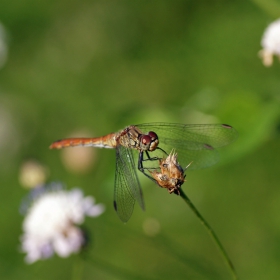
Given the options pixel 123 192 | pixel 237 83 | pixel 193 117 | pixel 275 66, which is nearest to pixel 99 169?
pixel 237 83

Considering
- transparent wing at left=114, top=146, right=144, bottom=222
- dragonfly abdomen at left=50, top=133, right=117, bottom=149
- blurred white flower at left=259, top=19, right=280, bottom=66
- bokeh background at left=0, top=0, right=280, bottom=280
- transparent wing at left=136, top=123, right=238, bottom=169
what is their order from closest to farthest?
transparent wing at left=114, top=146, right=144, bottom=222
transparent wing at left=136, top=123, right=238, bottom=169
blurred white flower at left=259, top=19, right=280, bottom=66
dragonfly abdomen at left=50, top=133, right=117, bottom=149
bokeh background at left=0, top=0, right=280, bottom=280

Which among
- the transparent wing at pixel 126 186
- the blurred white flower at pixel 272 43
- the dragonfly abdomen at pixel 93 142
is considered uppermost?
the dragonfly abdomen at pixel 93 142

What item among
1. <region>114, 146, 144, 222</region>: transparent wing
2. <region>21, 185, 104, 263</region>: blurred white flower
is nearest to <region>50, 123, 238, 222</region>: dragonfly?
<region>114, 146, 144, 222</region>: transparent wing

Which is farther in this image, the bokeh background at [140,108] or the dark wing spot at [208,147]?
the bokeh background at [140,108]

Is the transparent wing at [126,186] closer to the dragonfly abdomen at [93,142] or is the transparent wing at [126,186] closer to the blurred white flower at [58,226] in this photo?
the dragonfly abdomen at [93,142]

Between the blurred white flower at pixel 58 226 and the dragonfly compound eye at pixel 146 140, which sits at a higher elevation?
Answer: the blurred white flower at pixel 58 226

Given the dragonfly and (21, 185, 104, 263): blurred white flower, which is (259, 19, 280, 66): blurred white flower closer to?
the dragonfly

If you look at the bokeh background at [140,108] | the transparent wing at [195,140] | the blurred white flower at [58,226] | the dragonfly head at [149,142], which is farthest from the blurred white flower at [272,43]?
the blurred white flower at [58,226]
